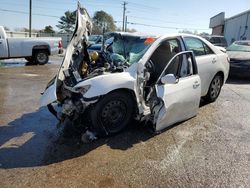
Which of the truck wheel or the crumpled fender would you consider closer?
the crumpled fender

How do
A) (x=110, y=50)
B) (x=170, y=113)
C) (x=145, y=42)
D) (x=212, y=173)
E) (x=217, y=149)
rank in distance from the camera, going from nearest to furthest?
(x=212, y=173), (x=217, y=149), (x=170, y=113), (x=145, y=42), (x=110, y=50)

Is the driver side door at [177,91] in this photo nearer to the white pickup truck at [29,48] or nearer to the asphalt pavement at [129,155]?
the asphalt pavement at [129,155]

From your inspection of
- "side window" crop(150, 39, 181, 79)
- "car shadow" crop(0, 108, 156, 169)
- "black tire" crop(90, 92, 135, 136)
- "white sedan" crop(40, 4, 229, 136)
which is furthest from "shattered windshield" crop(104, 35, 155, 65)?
"car shadow" crop(0, 108, 156, 169)

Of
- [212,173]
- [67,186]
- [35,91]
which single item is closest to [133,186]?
[67,186]

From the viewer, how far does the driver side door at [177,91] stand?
4.91 metres

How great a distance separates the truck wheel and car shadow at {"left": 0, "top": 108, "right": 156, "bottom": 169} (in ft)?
33.1

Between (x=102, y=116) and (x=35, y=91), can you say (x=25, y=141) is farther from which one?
(x=35, y=91)

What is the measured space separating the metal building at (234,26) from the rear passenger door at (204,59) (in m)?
22.7

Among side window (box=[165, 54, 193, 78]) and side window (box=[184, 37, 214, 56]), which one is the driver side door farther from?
side window (box=[184, 37, 214, 56])

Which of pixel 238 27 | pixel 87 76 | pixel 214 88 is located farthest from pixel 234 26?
pixel 87 76

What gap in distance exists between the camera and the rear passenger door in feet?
20.9

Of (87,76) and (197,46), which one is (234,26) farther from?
(87,76)

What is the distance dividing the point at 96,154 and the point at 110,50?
7.71ft

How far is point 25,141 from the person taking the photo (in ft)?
15.8
